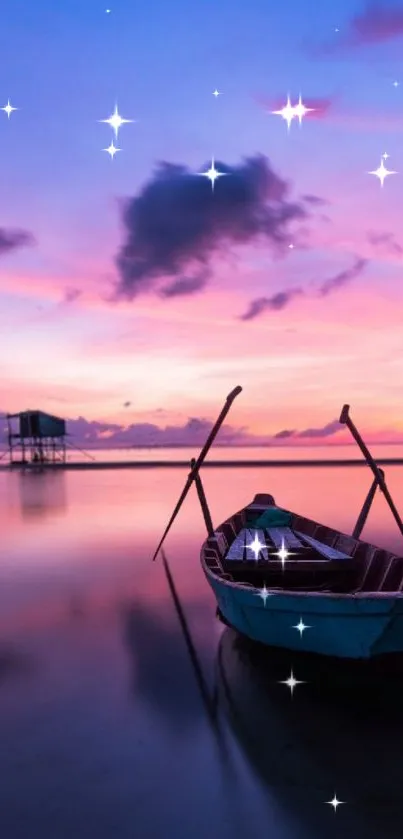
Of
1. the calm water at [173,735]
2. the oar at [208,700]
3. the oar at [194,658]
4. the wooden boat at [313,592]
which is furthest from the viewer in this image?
the oar at [194,658]

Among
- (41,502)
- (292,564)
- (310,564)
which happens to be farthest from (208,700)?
(41,502)

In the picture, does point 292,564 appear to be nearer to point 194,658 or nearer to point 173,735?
point 194,658

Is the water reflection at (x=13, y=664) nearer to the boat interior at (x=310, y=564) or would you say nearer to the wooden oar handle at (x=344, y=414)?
the boat interior at (x=310, y=564)

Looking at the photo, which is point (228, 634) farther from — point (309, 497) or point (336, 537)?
point (309, 497)

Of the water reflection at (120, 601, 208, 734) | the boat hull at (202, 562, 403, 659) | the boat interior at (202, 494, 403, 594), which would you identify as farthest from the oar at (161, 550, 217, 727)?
the boat interior at (202, 494, 403, 594)

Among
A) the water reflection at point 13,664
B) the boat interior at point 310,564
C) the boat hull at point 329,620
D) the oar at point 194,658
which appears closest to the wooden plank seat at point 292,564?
the boat interior at point 310,564

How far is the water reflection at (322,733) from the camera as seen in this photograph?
684cm

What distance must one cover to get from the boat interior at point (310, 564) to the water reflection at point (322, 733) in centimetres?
156

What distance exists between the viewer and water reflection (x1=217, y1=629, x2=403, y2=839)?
6.84 metres

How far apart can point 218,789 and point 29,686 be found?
493cm

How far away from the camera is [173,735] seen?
8.98m

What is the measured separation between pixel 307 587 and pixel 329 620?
4.31 meters

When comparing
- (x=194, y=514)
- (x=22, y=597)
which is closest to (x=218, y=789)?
(x=22, y=597)

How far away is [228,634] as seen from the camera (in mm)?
14133
